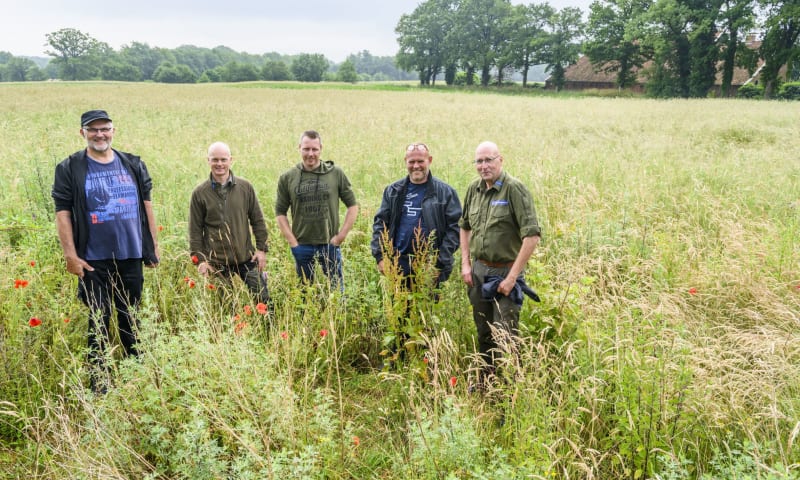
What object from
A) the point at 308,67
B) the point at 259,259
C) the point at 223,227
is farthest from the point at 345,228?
the point at 308,67

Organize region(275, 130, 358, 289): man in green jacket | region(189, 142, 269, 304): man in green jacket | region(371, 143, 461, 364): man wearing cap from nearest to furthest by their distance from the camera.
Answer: region(371, 143, 461, 364): man wearing cap, region(189, 142, 269, 304): man in green jacket, region(275, 130, 358, 289): man in green jacket

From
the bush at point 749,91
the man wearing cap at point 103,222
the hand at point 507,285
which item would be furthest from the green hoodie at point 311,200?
the bush at point 749,91

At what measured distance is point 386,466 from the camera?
2.83 metres

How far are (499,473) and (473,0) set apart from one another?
77113 mm

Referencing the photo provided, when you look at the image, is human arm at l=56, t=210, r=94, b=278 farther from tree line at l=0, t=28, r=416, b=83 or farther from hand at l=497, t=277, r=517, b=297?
tree line at l=0, t=28, r=416, b=83

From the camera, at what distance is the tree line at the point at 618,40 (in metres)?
38.3

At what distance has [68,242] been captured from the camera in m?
3.47

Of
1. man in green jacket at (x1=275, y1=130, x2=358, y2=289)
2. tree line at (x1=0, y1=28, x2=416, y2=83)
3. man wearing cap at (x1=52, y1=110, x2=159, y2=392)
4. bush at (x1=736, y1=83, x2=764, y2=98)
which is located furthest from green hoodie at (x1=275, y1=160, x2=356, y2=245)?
tree line at (x1=0, y1=28, x2=416, y2=83)

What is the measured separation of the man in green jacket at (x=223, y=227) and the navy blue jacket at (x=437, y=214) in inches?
47.3

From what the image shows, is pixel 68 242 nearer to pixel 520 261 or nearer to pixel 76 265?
pixel 76 265

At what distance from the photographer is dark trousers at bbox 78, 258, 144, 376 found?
3580 millimetres

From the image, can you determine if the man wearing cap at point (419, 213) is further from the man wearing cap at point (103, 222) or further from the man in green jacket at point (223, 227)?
the man wearing cap at point (103, 222)

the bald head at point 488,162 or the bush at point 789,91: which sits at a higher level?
the bush at point 789,91

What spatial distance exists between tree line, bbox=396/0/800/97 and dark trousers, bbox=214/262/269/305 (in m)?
44.6
